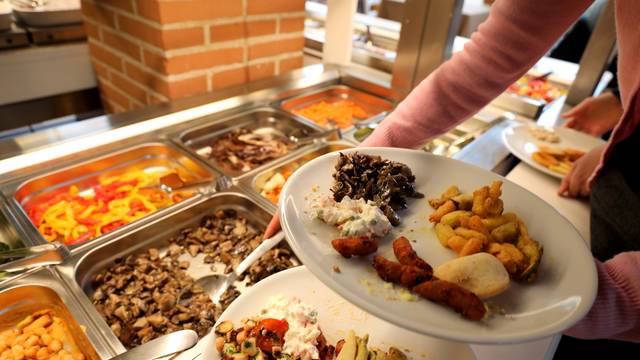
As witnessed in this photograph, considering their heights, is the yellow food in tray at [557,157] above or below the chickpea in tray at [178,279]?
above

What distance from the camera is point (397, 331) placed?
0.98 metres

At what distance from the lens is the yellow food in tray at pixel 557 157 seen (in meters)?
1.70

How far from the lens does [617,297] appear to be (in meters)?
0.77

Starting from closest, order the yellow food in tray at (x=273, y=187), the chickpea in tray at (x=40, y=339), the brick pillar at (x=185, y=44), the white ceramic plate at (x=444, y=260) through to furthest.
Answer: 1. the white ceramic plate at (x=444, y=260)
2. the chickpea in tray at (x=40, y=339)
3. the yellow food in tray at (x=273, y=187)
4. the brick pillar at (x=185, y=44)

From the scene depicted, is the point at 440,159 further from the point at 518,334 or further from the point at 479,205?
the point at 518,334

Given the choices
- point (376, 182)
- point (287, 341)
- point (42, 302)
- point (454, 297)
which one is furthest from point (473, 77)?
point (42, 302)

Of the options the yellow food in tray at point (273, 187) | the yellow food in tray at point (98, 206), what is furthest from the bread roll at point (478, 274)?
the yellow food in tray at point (98, 206)

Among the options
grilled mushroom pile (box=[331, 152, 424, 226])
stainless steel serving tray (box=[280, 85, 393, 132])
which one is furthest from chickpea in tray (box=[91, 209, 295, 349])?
stainless steel serving tray (box=[280, 85, 393, 132])

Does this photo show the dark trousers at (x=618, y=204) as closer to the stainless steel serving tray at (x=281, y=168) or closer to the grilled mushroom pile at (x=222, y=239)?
the stainless steel serving tray at (x=281, y=168)

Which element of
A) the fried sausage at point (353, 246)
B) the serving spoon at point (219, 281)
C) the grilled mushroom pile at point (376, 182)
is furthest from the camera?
the serving spoon at point (219, 281)

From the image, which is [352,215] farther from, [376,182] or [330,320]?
[330,320]

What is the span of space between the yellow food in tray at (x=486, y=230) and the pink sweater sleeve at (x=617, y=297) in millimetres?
158

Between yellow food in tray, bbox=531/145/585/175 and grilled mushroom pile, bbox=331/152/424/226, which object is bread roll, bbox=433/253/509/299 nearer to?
grilled mushroom pile, bbox=331/152/424/226

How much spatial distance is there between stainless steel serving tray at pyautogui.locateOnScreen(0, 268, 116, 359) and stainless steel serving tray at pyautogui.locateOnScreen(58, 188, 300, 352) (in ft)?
0.07
